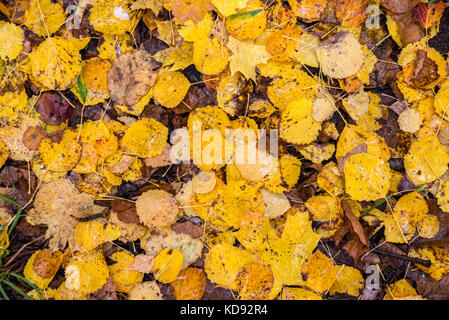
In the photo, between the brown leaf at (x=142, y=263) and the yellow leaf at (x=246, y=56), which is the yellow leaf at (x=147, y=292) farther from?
the yellow leaf at (x=246, y=56)

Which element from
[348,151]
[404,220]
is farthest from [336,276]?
[348,151]

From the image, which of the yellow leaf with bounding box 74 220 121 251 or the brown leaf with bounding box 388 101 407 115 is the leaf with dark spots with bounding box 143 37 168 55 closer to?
the yellow leaf with bounding box 74 220 121 251

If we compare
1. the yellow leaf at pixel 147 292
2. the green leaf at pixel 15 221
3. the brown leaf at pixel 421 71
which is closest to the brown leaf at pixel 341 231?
the brown leaf at pixel 421 71

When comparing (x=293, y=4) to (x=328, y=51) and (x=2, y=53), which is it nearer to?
(x=328, y=51)

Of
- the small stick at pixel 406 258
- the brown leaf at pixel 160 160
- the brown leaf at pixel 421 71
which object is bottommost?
the small stick at pixel 406 258

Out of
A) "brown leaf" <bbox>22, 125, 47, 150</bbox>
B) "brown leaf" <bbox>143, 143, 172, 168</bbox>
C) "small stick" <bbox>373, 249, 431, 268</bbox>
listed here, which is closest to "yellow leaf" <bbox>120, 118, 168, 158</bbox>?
"brown leaf" <bbox>143, 143, 172, 168</bbox>
